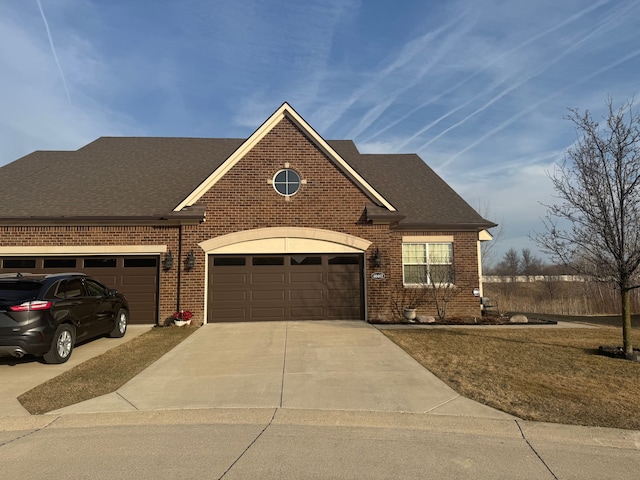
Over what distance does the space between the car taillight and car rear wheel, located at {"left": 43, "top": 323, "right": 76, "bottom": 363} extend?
61 centimetres

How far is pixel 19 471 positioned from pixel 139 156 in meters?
16.2

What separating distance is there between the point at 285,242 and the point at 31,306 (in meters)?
7.52

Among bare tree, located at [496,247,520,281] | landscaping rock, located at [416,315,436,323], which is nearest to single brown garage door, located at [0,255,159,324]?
landscaping rock, located at [416,315,436,323]

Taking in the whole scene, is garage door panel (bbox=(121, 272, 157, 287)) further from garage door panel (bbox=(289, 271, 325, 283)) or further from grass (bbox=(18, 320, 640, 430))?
garage door panel (bbox=(289, 271, 325, 283))

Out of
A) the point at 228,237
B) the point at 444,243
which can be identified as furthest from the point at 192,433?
the point at 444,243

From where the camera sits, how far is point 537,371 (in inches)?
299

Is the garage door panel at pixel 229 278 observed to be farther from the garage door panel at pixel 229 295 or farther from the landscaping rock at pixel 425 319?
the landscaping rock at pixel 425 319

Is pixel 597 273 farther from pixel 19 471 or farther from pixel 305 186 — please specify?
pixel 19 471

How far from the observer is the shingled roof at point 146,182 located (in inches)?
547

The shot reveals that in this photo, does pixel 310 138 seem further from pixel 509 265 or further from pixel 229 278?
pixel 509 265

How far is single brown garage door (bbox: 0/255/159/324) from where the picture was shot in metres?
13.4

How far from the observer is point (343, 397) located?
616 cm

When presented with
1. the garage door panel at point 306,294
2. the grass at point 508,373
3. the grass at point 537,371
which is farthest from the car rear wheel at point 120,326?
the grass at point 537,371

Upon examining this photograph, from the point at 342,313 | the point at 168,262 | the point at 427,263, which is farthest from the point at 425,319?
the point at 168,262
